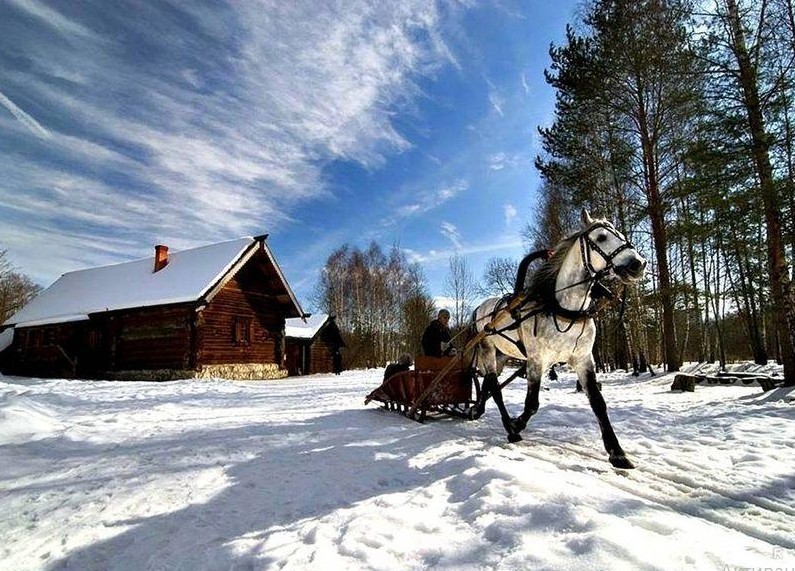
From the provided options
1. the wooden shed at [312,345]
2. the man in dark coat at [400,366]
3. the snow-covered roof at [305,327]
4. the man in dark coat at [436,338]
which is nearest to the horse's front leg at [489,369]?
the man in dark coat at [436,338]

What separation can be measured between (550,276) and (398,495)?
2856 mm

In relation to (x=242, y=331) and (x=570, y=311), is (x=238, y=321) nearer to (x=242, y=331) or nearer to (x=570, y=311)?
(x=242, y=331)

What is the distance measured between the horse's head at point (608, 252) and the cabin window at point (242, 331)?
758 inches

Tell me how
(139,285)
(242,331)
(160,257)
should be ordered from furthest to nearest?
1. (160,257)
2. (139,285)
3. (242,331)

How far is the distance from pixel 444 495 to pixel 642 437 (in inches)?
128

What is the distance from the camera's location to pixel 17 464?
436cm

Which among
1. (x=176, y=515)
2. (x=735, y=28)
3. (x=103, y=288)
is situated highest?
(x=735, y=28)

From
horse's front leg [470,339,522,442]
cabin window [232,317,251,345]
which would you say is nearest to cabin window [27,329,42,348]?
cabin window [232,317,251,345]

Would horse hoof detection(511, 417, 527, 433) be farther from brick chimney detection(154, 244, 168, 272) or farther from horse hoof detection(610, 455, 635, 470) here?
brick chimney detection(154, 244, 168, 272)

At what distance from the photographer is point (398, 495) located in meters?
3.35

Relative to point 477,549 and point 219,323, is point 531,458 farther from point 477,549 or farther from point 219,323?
point 219,323

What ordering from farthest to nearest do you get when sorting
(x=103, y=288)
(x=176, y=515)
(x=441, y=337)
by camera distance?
(x=103, y=288) → (x=441, y=337) → (x=176, y=515)

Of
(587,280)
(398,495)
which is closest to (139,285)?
(398,495)

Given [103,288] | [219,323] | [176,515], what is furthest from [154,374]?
[176,515]
